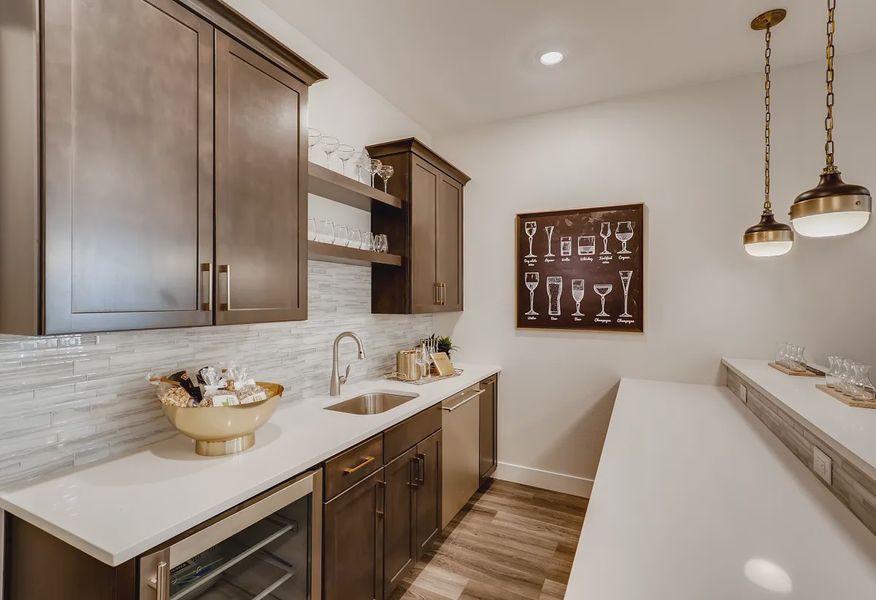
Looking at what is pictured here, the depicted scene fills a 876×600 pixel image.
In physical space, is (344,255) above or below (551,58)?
below

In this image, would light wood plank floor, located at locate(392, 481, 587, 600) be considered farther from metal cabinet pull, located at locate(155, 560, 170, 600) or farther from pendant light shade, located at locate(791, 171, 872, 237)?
pendant light shade, located at locate(791, 171, 872, 237)

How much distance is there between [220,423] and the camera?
1361 millimetres

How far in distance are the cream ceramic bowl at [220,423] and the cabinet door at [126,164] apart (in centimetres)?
30

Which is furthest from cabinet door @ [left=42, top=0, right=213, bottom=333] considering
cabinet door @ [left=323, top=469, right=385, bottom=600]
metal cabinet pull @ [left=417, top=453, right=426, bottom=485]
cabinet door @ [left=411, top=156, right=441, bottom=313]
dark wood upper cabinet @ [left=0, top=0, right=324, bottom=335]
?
cabinet door @ [left=411, top=156, right=441, bottom=313]

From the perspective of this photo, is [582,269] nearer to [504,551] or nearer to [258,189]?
[504,551]

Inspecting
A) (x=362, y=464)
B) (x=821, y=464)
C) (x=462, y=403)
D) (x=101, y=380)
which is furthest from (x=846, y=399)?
(x=101, y=380)

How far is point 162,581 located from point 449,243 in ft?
8.60

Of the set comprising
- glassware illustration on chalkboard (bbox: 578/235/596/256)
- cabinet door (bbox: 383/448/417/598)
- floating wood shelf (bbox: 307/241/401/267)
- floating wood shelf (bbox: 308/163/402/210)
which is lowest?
cabinet door (bbox: 383/448/417/598)

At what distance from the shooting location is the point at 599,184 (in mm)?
3018

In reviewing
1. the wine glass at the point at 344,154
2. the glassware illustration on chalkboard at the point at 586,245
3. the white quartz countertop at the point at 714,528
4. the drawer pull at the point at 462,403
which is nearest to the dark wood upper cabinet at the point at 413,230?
the wine glass at the point at 344,154

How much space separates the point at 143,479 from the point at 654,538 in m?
1.47

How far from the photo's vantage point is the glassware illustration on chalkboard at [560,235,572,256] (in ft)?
10.1

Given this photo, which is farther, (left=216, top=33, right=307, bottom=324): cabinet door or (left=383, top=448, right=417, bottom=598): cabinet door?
(left=383, top=448, right=417, bottom=598): cabinet door

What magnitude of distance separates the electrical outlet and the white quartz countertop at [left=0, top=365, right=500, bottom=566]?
1.60 metres
